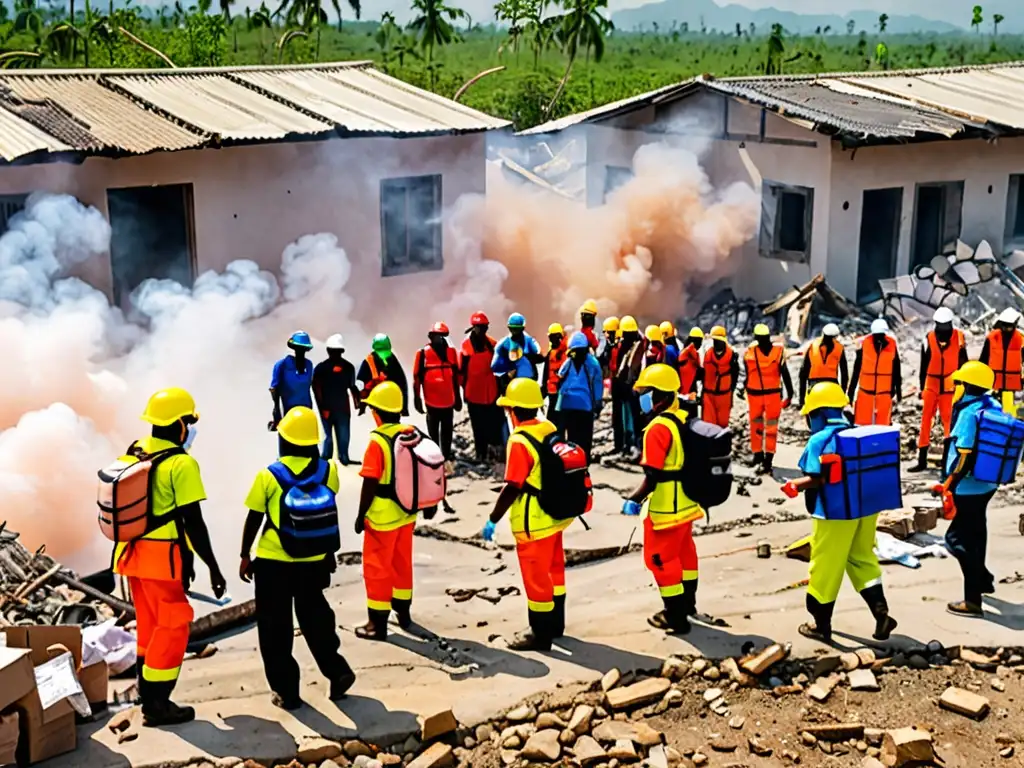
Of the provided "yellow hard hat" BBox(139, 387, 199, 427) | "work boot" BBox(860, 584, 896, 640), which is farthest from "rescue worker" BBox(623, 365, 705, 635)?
"yellow hard hat" BBox(139, 387, 199, 427)

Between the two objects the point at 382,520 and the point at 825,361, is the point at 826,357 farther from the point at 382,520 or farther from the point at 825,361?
the point at 382,520

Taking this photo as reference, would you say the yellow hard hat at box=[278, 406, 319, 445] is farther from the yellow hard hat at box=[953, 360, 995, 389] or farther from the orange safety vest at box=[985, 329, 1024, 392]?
the orange safety vest at box=[985, 329, 1024, 392]

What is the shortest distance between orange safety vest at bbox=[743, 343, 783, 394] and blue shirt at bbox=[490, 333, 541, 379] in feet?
6.90

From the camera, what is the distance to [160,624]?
616 centimetres

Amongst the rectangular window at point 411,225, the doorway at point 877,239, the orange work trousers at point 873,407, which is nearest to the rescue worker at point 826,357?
the orange work trousers at point 873,407

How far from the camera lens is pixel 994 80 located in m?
23.6

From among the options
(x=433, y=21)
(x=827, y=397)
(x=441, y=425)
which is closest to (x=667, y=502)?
(x=827, y=397)

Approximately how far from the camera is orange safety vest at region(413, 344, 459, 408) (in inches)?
452

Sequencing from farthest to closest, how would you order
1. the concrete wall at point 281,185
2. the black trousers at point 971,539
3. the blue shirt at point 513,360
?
the concrete wall at point 281,185
the blue shirt at point 513,360
the black trousers at point 971,539

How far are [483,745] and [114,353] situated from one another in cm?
848

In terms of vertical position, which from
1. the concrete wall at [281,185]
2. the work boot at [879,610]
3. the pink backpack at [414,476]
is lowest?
the work boot at [879,610]

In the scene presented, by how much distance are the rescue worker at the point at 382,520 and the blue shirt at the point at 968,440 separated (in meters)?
3.44

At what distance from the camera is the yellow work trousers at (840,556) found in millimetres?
7160

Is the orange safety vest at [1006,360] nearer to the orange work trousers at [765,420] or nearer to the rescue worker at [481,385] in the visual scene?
the orange work trousers at [765,420]
